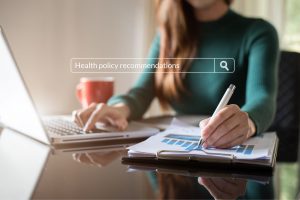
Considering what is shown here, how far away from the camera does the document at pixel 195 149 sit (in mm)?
402

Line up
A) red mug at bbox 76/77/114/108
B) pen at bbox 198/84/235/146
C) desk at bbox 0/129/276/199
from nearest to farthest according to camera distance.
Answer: desk at bbox 0/129/276/199, pen at bbox 198/84/235/146, red mug at bbox 76/77/114/108

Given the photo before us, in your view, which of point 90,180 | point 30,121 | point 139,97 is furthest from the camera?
point 139,97

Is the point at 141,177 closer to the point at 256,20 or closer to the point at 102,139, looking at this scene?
the point at 102,139

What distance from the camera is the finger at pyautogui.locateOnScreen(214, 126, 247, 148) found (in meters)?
0.45

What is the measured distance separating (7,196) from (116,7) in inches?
13.2

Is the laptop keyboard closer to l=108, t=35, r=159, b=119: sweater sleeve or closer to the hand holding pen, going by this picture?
l=108, t=35, r=159, b=119: sweater sleeve

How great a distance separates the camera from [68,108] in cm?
61

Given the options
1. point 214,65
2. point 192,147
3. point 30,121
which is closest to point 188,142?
point 192,147

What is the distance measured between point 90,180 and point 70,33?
0.27m

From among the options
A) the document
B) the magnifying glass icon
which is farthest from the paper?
the magnifying glass icon

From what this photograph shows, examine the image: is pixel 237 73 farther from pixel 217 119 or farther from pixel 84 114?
pixel 84 114

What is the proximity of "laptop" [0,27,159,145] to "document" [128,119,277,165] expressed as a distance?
0.22 ft

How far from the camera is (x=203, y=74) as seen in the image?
0.55m

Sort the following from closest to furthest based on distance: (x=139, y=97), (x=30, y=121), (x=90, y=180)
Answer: (x=90, y=180) → (x=30, y=121) → (x=139, y=97)
